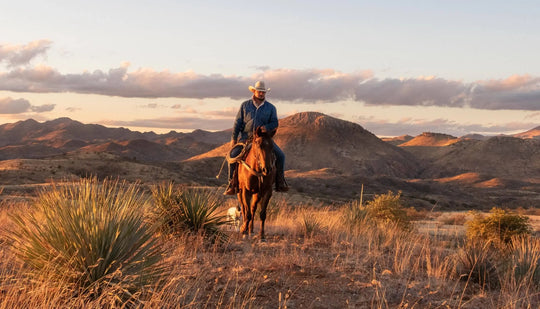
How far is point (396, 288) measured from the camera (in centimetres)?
696

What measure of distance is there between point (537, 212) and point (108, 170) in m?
42.3

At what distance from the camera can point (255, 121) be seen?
10.7m

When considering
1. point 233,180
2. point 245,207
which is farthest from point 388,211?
point 233,180

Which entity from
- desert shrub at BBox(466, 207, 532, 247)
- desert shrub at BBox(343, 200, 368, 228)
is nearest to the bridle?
desert shrub at BBox(343, 200, 368, 228)

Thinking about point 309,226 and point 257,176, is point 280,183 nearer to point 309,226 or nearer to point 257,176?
point 257,176

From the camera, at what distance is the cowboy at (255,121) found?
10680mm

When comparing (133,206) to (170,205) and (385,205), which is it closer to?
(170,205)

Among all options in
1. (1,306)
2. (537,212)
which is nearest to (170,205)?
(1,306)

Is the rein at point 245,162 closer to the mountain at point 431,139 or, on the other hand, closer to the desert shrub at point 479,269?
the desert shrub at point 479,269

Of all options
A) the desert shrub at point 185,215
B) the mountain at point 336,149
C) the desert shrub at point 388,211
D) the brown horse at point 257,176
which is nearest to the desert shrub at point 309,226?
the brown horse at point 257,176

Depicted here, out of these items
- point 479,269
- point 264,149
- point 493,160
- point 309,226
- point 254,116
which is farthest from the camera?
point 493,160

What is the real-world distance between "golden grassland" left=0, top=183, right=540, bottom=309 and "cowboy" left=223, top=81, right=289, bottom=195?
5.04ft

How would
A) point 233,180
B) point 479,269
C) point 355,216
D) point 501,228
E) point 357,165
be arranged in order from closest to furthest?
point 479,269
point 233,180
point 355,216
point 501,228
point 357,165

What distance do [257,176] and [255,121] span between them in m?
1.28
